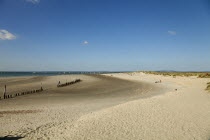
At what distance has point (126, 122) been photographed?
10242 mm

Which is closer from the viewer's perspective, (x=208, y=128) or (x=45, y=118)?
Answer: (x=208, y=128)

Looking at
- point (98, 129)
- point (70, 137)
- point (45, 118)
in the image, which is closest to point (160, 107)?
point (98, 129)

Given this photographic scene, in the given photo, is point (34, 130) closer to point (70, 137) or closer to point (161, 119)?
point (70, 137)

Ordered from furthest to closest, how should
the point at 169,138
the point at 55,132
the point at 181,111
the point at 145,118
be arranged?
the point at 181,111 → the point at 145,118 → the point at 55,132 → the point at 169,138

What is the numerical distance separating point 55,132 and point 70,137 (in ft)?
4.31

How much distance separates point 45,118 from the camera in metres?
11.7

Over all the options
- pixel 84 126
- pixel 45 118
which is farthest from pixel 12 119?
pixel 84 126

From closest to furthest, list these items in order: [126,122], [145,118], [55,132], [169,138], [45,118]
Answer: [169,138]
[55,132]
[126,122]
[145,118]
[45,118]

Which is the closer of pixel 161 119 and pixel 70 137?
pixel 70 137

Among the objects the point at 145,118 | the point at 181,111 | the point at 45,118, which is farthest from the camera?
the point at 181,111

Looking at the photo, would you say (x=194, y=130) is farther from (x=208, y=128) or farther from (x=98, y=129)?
(x=98, y=129)

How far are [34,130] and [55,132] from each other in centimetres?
157

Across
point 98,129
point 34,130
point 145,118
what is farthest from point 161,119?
point 34,130

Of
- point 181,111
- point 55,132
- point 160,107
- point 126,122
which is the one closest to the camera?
point 55,132
